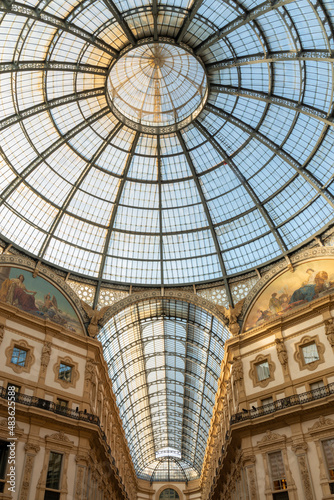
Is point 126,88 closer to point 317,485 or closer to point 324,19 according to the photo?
point 324,19

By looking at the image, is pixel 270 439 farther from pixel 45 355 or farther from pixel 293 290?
pixel 45 355

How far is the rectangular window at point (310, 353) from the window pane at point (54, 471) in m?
18.2

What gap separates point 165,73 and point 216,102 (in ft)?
17.0

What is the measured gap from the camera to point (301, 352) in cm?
3175

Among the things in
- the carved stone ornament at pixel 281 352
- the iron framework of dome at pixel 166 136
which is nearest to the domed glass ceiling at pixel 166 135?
the iron framework of dome at pixel 166 136

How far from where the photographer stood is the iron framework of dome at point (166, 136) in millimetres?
31578

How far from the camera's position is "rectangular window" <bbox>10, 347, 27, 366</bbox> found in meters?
30.7

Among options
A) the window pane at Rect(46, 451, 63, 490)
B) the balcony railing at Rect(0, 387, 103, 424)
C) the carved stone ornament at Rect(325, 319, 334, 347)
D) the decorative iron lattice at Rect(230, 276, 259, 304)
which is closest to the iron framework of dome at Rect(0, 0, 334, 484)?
the decorative iron lattice at Rect(230, 276, 259, 304)

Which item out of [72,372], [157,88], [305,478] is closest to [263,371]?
[305,478]

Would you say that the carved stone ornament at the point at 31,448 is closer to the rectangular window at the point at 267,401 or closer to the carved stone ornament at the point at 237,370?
the carved stone ornament at the point at 237,370

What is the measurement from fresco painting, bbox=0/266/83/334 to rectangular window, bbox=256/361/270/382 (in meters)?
15.0

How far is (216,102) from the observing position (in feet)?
127

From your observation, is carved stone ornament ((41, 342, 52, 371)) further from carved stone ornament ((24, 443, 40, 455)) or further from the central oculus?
the central oculus

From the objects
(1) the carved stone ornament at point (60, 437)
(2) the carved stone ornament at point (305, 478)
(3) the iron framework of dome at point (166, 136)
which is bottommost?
(2) the carved stone ornament at point (305, 478)
